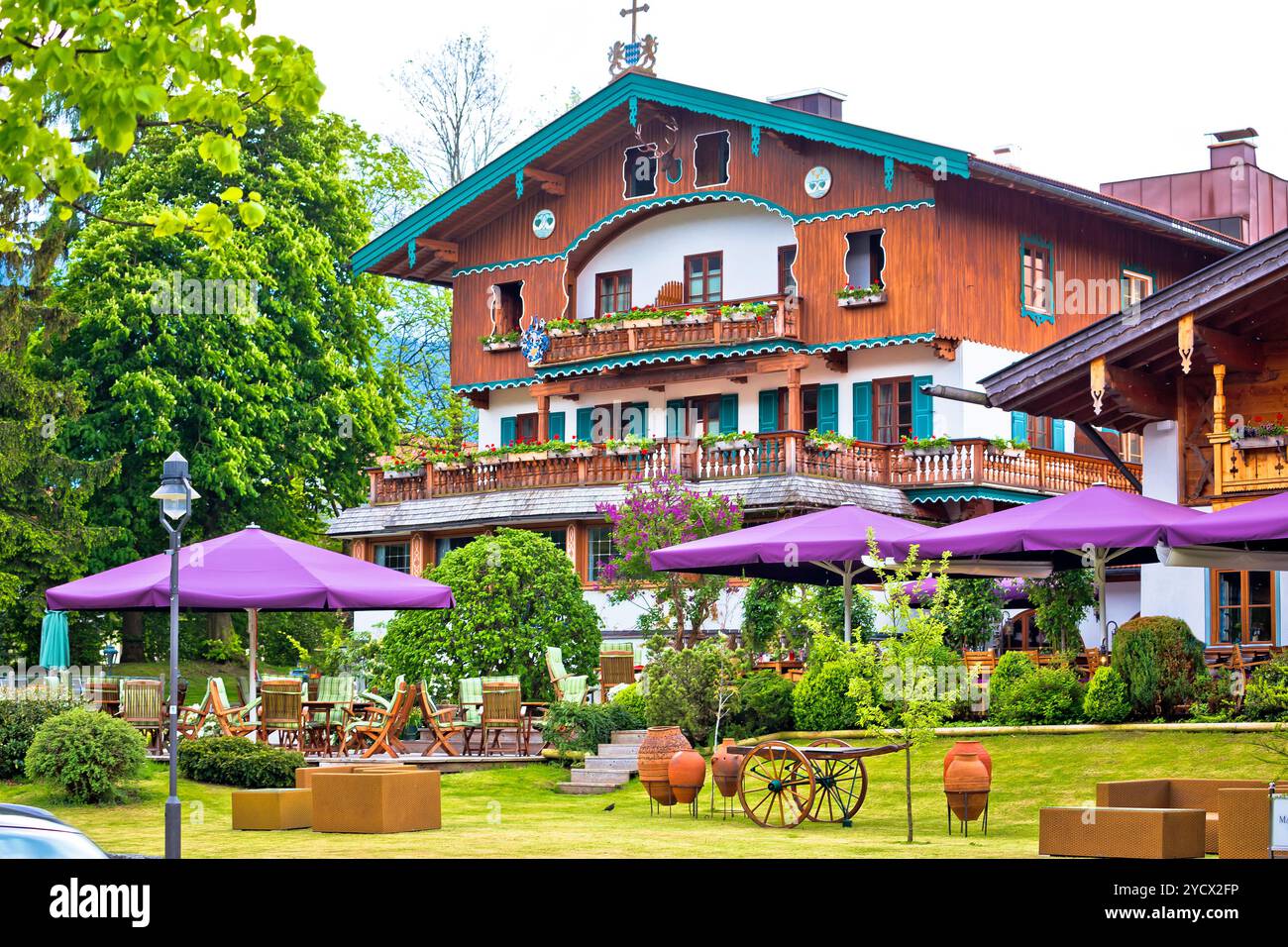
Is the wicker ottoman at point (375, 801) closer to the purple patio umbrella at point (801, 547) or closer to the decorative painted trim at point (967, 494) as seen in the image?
the purple patio umbrella at point (801, 547)

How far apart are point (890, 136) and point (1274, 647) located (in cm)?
1558

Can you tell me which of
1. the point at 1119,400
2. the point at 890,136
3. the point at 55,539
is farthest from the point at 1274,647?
the point at 55,539

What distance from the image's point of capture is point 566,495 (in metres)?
35.1

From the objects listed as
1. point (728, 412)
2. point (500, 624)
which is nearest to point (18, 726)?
point (500, 624)

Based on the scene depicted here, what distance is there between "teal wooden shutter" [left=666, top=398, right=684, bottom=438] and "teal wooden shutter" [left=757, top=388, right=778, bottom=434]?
1892mm

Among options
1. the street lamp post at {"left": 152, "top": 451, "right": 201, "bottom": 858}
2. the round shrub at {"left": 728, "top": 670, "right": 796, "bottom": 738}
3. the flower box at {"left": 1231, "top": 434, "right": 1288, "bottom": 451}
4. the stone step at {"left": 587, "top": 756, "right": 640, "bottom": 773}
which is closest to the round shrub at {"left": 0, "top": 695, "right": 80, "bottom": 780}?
the street lamp post at {"left": 152, "top": 451, "right": 201, "bottom": 858}

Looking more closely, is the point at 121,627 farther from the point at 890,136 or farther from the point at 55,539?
the point at 890,136

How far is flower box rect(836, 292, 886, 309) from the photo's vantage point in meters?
34.3

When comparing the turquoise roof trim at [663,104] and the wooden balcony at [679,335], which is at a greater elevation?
the turquoise roof trim at [663,104]

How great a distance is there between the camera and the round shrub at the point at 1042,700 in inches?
780

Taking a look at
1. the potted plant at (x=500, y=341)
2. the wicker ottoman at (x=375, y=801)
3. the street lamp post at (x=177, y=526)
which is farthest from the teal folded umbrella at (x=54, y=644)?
the wicker ottoman at (x=375, y=801)

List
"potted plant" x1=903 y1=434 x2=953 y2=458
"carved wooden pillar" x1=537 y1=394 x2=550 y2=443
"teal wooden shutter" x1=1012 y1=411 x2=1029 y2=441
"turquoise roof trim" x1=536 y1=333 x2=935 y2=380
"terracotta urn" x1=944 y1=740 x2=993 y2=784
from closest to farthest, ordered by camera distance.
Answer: "terracotta urn" x1=944 y1=740 x2=993 y2=784 < "potted plant" x1=903 y1=434 x2=953 y2=458 < "turquoise roof trim" x1=536 y1=333 x2=935 y2=380 < "teal wooden shutter" x1=1012 y1=411 x2=1029 y2=441 < "carved wooden pillar" x1=537 y1=394 x2=550 y2=443

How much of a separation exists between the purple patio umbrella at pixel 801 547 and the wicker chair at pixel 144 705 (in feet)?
20.0

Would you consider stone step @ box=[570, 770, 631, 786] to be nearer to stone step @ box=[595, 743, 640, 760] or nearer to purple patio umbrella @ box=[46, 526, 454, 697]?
stone step @ box=[595, 743, 640, 760]
